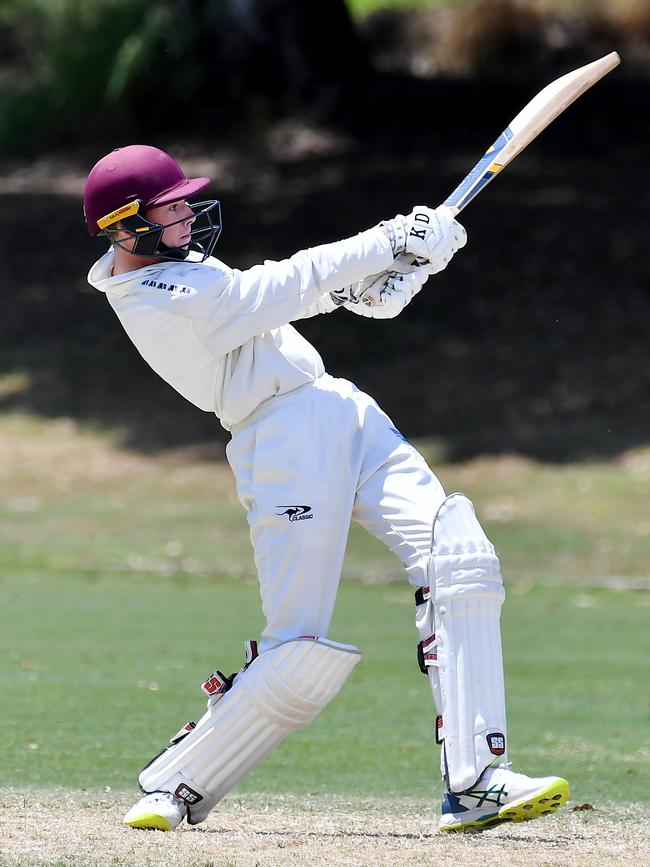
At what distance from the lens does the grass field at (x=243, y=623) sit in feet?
20.0

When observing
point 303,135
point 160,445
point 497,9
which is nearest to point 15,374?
point 160,445

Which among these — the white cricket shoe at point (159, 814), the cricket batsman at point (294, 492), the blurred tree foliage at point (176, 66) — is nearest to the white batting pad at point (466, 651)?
the cricket batsman at point (294, 492)

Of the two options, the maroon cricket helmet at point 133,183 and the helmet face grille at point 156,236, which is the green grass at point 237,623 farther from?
the maroon cricket helmet at point 133,183

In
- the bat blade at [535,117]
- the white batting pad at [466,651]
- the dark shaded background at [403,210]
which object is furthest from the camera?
the dark shaded background at [403,210]

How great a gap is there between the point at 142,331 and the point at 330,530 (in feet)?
2.86

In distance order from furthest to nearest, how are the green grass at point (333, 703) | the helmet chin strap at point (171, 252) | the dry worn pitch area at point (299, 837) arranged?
the green grass at point (333, 703)
the helmet chin strap at point (171, 252)
the dry worn pitch area at point (299, 837)

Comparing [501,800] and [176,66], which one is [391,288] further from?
[176,66]

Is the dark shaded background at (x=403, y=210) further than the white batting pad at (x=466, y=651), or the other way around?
the dark shaded background at (x=403, y=210)

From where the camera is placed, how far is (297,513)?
183 inches

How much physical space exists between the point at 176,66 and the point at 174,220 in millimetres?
18440

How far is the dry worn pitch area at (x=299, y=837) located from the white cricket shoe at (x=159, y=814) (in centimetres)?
4

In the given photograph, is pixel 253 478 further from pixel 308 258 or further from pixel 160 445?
pixel 160 445

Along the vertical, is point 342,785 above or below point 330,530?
below

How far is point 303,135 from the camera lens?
23406 mm
